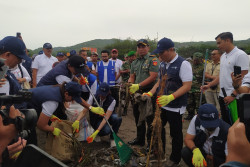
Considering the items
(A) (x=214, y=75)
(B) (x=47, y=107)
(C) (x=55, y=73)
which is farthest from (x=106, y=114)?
(A) (x=214, y=75)

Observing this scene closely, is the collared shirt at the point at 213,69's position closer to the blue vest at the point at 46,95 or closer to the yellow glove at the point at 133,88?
the yellow glove at the point at 133,88

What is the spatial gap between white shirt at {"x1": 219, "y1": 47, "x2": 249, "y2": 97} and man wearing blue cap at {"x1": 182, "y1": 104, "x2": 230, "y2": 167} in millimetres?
1098

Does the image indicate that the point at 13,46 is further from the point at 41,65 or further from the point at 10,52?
the point at 41,65

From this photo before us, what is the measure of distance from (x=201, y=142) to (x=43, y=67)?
14.5 ft

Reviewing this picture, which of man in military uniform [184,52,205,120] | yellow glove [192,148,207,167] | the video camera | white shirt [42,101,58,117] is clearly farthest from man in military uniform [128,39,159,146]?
man in military uniform [184,52,205,120]

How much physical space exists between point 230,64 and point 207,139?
57.6 inches

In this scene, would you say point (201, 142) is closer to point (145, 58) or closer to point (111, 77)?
point (145, 58)

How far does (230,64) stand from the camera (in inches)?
134

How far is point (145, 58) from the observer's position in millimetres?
3857

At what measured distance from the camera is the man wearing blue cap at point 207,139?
8.34 feet

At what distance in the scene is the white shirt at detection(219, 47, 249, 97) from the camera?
327cm

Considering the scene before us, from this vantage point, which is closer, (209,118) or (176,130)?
(209,118)

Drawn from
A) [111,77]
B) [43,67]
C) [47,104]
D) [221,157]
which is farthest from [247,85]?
[43,67]

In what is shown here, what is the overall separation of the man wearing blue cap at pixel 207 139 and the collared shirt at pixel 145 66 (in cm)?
135
